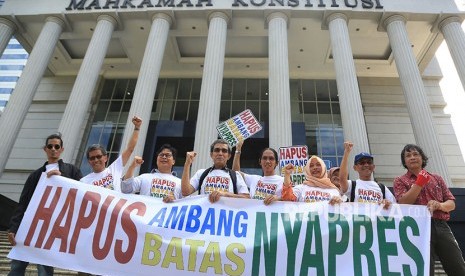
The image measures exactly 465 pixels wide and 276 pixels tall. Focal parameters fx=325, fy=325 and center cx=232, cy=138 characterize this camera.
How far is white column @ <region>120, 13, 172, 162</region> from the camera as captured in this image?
14.8m

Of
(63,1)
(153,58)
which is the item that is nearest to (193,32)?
(153,58)

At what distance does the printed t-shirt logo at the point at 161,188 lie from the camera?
4.66 metres

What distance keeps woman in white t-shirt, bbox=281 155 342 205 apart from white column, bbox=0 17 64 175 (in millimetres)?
15245

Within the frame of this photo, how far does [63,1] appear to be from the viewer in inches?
763

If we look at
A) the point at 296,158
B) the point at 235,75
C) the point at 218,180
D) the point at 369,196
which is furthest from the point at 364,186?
the point at 235,75

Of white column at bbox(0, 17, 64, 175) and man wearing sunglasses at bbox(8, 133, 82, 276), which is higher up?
white column at bbox(0, 17, 64, 175)

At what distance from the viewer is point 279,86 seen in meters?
15.2

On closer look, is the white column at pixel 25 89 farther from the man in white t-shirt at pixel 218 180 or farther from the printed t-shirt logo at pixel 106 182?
the man in white t-shirt at pixel 218 180

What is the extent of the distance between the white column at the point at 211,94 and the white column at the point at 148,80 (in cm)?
243

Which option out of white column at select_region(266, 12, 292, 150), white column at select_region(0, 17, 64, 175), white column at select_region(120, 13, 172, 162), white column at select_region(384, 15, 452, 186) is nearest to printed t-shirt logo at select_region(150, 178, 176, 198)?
white column at select_region(266, 12, 292, 150)

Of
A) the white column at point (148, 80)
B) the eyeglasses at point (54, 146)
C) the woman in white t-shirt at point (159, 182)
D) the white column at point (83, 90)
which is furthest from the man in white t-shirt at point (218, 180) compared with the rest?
the white column at point (83, 90)

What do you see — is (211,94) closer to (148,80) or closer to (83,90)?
(148,80)

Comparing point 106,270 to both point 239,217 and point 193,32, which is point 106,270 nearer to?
point 239,217

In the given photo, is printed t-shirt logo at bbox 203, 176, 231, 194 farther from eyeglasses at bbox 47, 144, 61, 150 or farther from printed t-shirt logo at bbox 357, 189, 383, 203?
eyeglasses at bbox 47, 144, 61, 150
